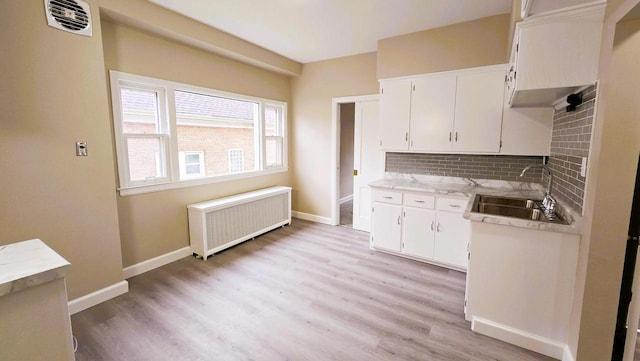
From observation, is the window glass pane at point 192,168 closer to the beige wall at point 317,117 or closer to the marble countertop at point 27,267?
the beige wall at point 317,117

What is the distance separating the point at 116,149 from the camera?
276 cm

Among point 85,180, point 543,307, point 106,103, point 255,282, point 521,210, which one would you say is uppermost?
→ point 106,103

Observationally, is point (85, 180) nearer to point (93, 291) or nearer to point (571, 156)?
point (93, 291)

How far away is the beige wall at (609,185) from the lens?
1.43 metres

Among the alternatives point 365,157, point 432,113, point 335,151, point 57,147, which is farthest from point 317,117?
point 57,147

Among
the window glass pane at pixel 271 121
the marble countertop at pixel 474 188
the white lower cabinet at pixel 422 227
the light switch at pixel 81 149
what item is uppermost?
the window glass pane at pixel 271 121

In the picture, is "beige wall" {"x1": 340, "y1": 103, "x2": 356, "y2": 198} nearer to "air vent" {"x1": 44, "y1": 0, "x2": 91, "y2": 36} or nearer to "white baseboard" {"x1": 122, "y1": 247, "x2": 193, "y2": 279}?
"white baseboard" {"x1": 122, "y1": 247, "x2": 193, "y2": 279}

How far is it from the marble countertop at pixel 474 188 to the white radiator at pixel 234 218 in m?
Result: 1.74

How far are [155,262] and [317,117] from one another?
3.18 m

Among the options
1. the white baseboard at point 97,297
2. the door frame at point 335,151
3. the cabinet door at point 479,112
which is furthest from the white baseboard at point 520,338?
the white baseboard at point 97,297

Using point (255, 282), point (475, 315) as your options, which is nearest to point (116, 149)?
point (255, 282)

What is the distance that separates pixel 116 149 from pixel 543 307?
3934 millimetres

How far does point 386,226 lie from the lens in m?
3.51

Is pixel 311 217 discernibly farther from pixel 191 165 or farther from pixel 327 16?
pixel 327 16
